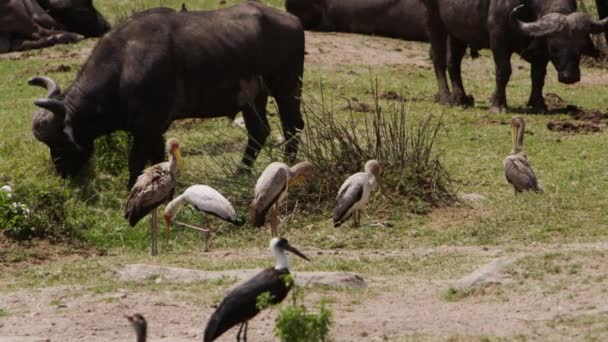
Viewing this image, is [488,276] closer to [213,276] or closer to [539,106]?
[213,276]

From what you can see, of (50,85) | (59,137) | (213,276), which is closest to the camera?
(213,276)

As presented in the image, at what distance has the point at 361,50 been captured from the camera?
939 inches

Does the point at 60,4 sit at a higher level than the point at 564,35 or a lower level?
lower

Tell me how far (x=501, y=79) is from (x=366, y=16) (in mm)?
6841

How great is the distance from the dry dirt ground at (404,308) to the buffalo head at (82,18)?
Answer: 48.2 ft

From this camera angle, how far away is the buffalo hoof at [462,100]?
19906 millimetres

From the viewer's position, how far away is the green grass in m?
12.3

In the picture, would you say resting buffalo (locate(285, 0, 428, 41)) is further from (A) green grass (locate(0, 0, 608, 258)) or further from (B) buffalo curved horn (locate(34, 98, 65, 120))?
(B) buffalo curved horn (locate(34, 98, 65, 120))

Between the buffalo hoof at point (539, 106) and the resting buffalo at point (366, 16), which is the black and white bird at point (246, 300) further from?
the resting buffalo at point (366, 16)

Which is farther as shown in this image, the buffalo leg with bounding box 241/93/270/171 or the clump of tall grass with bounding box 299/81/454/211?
the buffalo leg with bounding box 241/93/270/171

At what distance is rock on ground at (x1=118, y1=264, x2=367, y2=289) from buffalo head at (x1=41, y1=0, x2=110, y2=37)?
14438mm

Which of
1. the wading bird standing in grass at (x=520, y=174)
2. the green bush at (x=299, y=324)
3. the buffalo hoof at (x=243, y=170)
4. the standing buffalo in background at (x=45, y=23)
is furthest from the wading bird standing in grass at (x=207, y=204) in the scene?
the standing buffalo in background at (x=45, y=23)

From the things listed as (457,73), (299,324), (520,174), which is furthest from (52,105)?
(457,73)

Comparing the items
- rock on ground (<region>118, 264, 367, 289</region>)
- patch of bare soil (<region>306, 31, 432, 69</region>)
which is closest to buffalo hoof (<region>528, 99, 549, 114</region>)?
patch of bare soil (<region>306, 31, 432, 69</region>)
